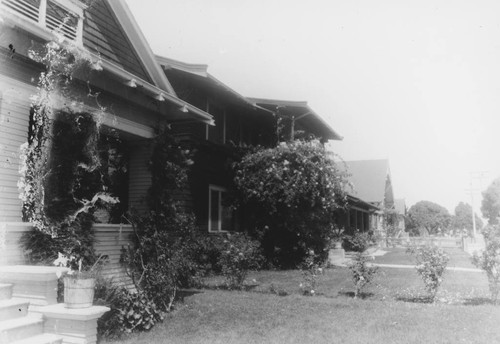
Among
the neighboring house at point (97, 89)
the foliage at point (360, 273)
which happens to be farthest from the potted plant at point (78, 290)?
the foliage at point (360, 273)

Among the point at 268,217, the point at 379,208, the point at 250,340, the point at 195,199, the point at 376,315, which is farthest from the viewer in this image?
the point at 379,208

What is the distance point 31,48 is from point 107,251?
373cm

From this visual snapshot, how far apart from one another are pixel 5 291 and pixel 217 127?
1125cm

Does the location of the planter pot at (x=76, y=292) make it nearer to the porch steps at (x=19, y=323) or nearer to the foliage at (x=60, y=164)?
the porch steps at (x=19, y=323)

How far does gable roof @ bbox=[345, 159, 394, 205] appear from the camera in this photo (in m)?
39.8

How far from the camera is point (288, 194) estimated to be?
49.1 ft

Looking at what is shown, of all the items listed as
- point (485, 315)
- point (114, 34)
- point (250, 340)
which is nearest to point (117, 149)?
point (114, 34)

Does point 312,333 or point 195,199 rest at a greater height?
point 195,199

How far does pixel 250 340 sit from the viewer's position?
645 cm

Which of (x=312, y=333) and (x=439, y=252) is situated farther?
(x=439, y=252)

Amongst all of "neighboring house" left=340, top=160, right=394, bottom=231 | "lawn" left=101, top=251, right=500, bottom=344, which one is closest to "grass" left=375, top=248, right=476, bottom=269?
"lawn" left=101, top=251, right=500, bottom=344

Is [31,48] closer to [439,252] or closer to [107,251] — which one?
[107,251]

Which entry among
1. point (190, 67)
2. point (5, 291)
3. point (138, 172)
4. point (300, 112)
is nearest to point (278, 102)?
point (300, 112)

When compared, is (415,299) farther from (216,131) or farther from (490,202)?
(490,202)
